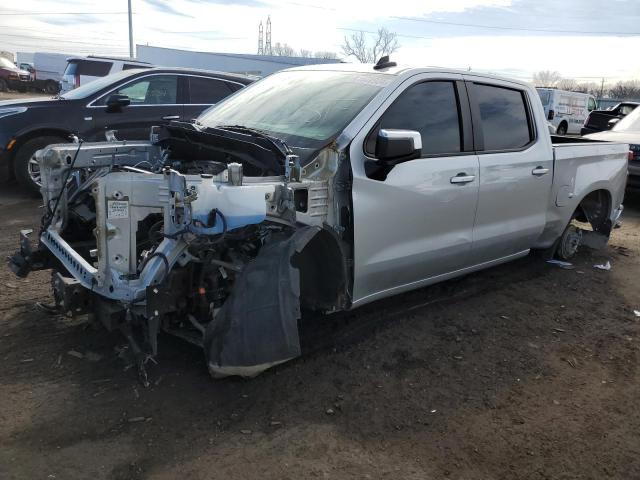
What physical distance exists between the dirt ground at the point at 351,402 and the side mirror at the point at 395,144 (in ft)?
4.43

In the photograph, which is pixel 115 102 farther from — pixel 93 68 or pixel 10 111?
pixel 93 68

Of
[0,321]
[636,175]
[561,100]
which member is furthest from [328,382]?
[561,100]

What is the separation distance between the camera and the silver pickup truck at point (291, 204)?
3016mm

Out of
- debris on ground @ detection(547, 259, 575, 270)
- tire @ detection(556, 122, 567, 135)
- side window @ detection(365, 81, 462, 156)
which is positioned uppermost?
tire @ detection(556, 122, 567, 135)

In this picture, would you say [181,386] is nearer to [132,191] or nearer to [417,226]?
[132,191]

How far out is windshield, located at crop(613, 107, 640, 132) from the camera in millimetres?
10672

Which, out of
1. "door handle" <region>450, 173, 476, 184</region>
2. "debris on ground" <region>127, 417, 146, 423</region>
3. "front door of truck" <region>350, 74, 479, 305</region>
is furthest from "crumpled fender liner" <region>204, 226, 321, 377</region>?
"door handle" <region>450, 173, 476, 184</region>

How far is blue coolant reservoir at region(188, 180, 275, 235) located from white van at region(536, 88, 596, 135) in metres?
24.5

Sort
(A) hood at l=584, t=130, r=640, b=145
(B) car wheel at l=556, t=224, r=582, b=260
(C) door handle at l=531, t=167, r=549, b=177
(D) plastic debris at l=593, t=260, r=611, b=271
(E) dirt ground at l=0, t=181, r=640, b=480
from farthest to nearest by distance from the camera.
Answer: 1. (A) hood at l=584, t=130, r=640, b=145
2. (D) plastic debris at l=593, t=260, r=611, b=271
3. (B) car wheel at l=556, t=224, r=582, b=260
4. (C) door handle at l=531, t=167, r=549, b=177
5. (E) dirt ground at l=0, t=181, r=640, b=480

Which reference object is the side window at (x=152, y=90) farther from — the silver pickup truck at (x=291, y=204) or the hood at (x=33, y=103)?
the silver pickup truck at (x=291, y=204)

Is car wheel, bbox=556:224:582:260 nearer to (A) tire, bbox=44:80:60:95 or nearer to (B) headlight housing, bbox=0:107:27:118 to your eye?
(B) headlight housing, bbox=0:107:27:118

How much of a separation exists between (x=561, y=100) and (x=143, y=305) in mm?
26913

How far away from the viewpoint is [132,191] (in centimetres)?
298

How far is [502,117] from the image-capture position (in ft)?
15.7
